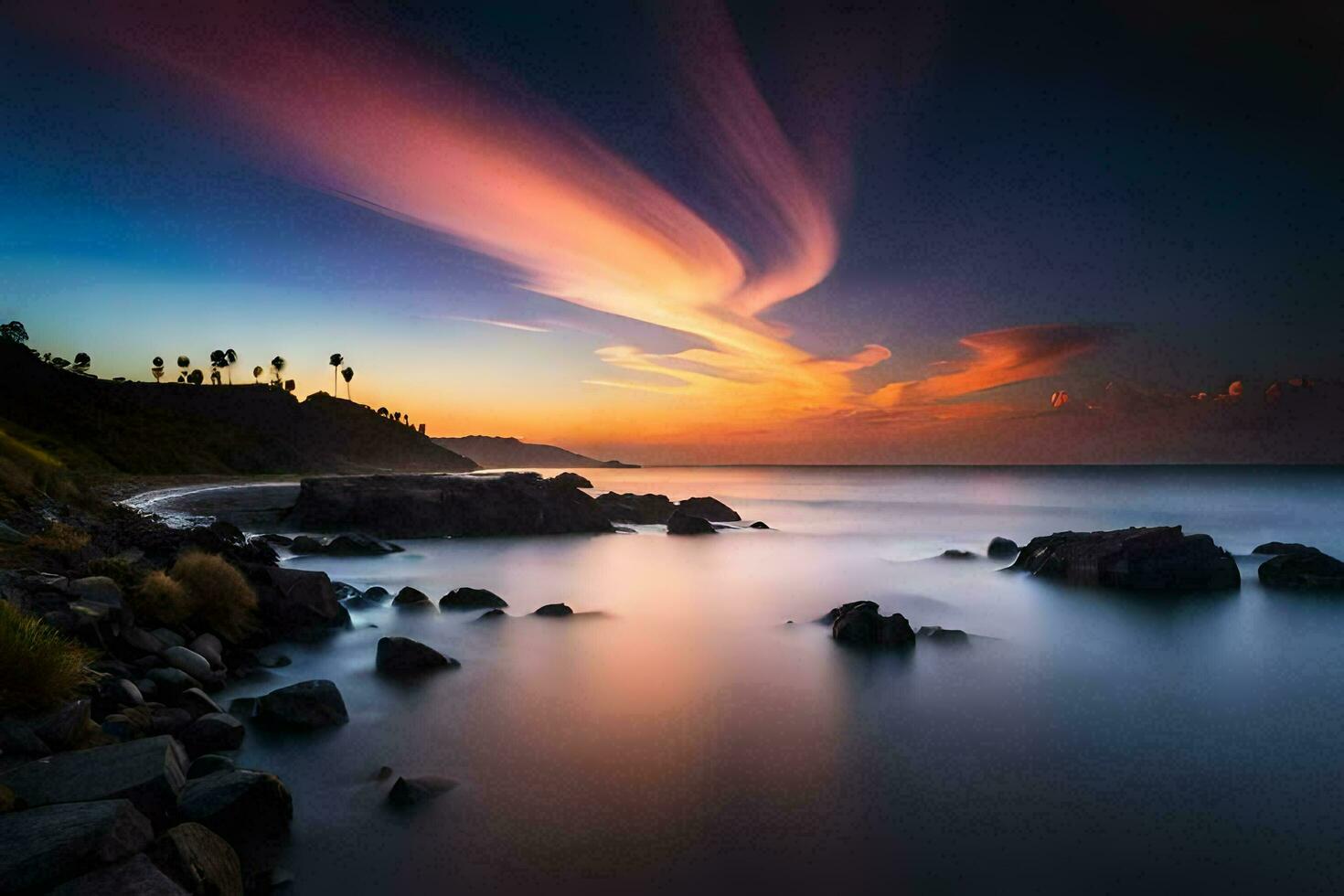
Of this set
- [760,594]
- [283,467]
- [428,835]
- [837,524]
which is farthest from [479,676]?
[283,467]

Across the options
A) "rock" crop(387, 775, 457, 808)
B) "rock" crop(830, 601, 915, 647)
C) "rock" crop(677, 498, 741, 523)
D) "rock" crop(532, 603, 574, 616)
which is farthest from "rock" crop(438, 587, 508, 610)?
"rock" crop(677, 498, 741, 523)

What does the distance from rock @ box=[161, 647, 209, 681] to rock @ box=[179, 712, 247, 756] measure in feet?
9.06

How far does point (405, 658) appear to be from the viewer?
17656 mm

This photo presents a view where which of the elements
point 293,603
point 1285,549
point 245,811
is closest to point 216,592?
point 293,603

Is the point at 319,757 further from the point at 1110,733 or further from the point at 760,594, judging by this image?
the point at 760,594

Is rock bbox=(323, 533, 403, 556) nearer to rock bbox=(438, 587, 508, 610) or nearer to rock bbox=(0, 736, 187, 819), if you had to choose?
rock bbox=(438, 587, 508, 610)

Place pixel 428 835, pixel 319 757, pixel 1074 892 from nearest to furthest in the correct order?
pixel 1074 892 < pixel 428 835 < pixel 319 757

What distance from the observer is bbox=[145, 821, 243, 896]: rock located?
691 cm

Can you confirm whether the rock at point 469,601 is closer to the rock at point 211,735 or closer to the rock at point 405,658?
the rock at point 405,658

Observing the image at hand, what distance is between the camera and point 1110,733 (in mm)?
14641

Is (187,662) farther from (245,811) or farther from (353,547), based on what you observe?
(353,547)

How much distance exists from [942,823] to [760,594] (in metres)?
21.1

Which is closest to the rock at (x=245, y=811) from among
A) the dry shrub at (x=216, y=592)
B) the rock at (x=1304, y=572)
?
the dry shrub at (x=216, y=592)

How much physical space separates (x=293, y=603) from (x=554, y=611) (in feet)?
29.8
